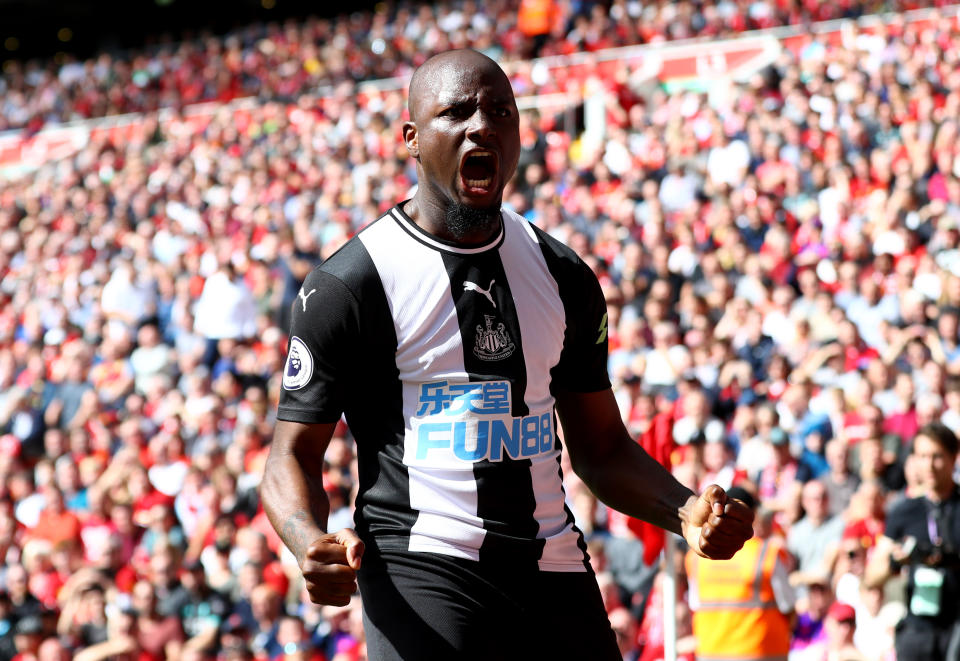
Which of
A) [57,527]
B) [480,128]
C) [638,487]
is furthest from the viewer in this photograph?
[57,527]

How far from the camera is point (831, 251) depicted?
35.2 feet

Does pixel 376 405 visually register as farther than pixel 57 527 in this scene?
No

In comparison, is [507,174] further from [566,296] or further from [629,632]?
[629,632]

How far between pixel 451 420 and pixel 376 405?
0.61ft

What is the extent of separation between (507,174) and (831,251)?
8233 millimetres

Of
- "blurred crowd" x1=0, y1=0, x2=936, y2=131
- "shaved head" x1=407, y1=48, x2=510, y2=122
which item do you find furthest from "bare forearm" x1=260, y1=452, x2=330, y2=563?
"blurred crowd" x1=0, y1=0, x2=936, y2=131

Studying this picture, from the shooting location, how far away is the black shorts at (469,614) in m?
2.77

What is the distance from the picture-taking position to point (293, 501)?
2.78 metres

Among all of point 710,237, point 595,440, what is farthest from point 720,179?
point 595,440

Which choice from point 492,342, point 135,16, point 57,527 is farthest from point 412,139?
point 135,16

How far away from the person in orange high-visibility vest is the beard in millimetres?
3849

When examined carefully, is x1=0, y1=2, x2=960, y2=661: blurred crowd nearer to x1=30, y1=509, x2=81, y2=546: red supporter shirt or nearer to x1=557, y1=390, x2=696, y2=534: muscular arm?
x1=30, y1=509, x2=81, y2=546: red supporter shirt

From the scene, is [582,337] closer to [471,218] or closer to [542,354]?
[542,354]

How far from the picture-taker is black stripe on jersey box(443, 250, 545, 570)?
2.86 meters
